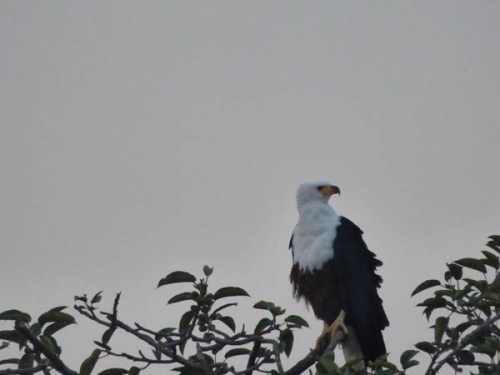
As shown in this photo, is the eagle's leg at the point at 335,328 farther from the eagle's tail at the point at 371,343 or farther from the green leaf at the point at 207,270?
the green leaf at the point at 207,270

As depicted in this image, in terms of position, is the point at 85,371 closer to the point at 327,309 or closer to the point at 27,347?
the point at 27,347

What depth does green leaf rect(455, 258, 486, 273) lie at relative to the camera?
4883 mm

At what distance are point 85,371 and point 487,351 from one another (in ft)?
6.84

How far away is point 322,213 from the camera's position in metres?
7.83

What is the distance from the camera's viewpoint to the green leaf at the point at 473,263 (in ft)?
16.0

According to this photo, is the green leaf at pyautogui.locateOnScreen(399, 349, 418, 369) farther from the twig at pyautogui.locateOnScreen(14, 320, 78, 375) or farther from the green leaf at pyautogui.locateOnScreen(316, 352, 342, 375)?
the twig at pyautogui.locateOnScreen(14, 320, 78, 375)

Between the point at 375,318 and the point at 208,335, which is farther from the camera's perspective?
the point at 375,318

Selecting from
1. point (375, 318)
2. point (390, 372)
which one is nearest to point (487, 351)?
point (390, 372)

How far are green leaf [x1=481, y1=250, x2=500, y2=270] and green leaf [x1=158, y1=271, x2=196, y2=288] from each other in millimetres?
1785

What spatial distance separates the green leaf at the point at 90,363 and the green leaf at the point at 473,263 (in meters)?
2.17

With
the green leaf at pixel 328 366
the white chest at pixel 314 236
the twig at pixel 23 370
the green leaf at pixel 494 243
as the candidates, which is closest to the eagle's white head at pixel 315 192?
the white chest at pixel 314 236

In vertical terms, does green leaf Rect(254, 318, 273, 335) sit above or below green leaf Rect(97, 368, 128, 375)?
above

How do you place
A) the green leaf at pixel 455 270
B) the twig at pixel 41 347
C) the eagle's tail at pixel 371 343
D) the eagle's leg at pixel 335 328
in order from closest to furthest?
the twig at pixel 41 347
the green leaf at pixel 455 270
the eagle's leg at pixel 335 328
the eagle's tail at pixel 371 343

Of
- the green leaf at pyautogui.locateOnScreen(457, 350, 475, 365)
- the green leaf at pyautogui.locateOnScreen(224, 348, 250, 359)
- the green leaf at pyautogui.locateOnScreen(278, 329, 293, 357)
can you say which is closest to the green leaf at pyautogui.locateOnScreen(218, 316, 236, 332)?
the green leaf at pyautogui.locateOnScreen(224, 348, 250, 359)
